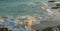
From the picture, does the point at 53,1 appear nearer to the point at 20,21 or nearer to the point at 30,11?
→ the point at 30,11

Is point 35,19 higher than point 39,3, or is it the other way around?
point 39,3

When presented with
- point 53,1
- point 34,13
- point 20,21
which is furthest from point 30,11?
point 53,1

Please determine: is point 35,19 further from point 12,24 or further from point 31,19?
point 12,24

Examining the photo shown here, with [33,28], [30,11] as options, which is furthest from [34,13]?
[33,28]

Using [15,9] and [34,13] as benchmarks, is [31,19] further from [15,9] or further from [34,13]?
[15,9]

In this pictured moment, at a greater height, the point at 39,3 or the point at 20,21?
the point at 39,3

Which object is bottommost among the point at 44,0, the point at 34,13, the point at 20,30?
the point at 20,30
